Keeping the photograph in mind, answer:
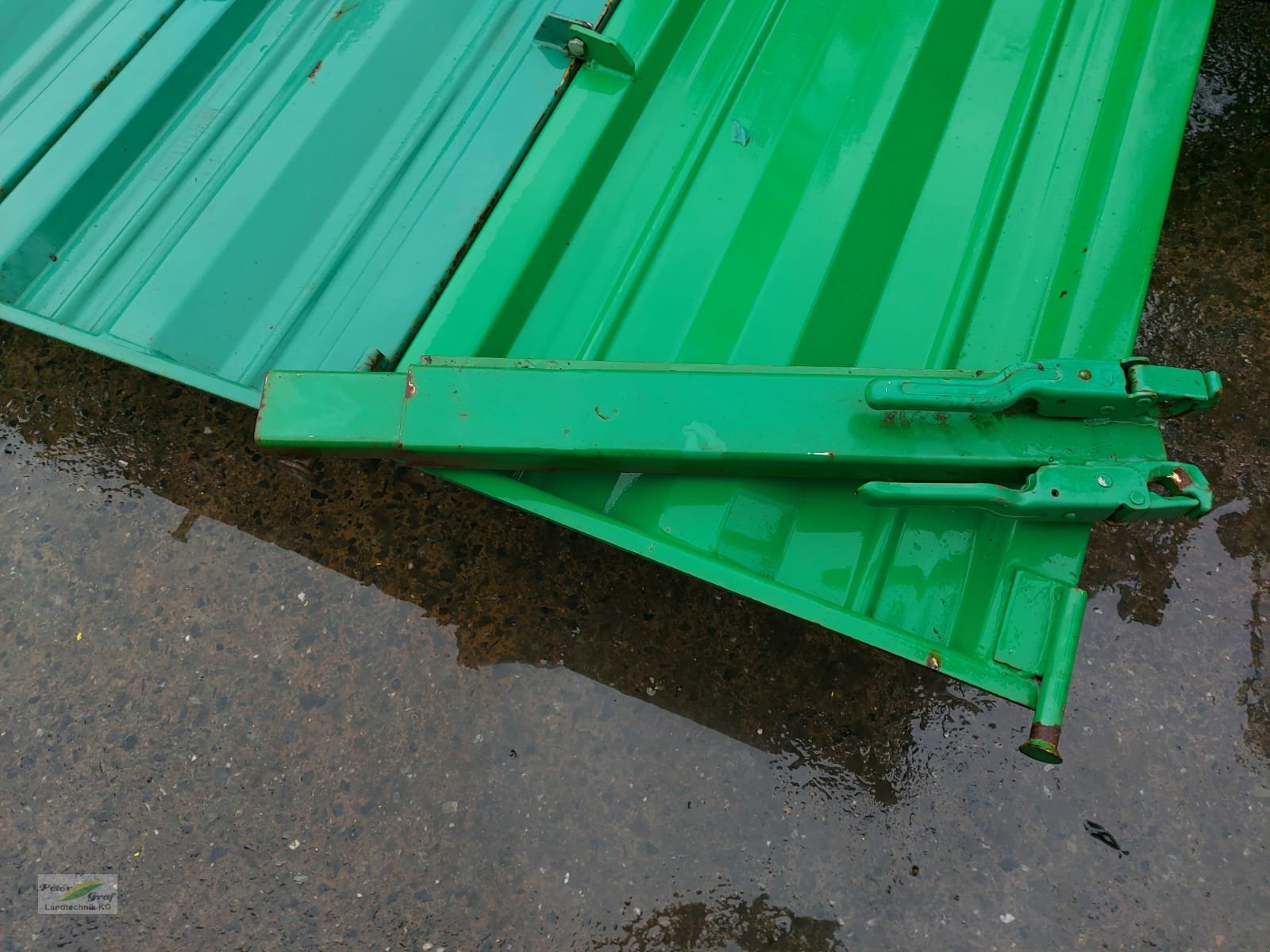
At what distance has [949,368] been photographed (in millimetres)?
1602

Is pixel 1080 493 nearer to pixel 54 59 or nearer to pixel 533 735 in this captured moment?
pixel 533 735

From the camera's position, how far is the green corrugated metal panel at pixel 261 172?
1.75 metres

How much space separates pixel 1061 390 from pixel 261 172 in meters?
1.83

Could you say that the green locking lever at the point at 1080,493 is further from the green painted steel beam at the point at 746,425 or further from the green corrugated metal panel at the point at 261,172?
the green corrugated metal panel at the point at 261,172

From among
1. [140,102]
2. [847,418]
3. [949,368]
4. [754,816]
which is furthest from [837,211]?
[140,102]

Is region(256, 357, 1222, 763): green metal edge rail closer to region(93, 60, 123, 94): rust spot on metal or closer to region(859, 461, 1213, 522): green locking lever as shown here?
region(859, 461, 1213, 522): green locking lever

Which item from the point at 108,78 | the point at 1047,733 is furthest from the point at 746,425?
the point at 108,78

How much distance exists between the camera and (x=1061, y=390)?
143 cm

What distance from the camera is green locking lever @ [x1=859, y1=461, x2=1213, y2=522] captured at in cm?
139

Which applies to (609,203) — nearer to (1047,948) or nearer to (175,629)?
(175,629)

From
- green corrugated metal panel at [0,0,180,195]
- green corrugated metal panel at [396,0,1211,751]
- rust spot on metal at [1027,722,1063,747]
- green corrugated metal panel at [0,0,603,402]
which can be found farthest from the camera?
green corrugated metal panel at [0,0,180,195]

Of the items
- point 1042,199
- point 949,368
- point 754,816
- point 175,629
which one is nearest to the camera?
point 949,368

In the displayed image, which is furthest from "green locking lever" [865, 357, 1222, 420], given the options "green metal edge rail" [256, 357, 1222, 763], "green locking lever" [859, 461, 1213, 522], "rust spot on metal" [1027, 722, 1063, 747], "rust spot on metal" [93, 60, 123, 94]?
"rust spot on metal" [93, 60, 123, 94]

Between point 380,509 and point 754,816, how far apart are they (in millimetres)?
1260
